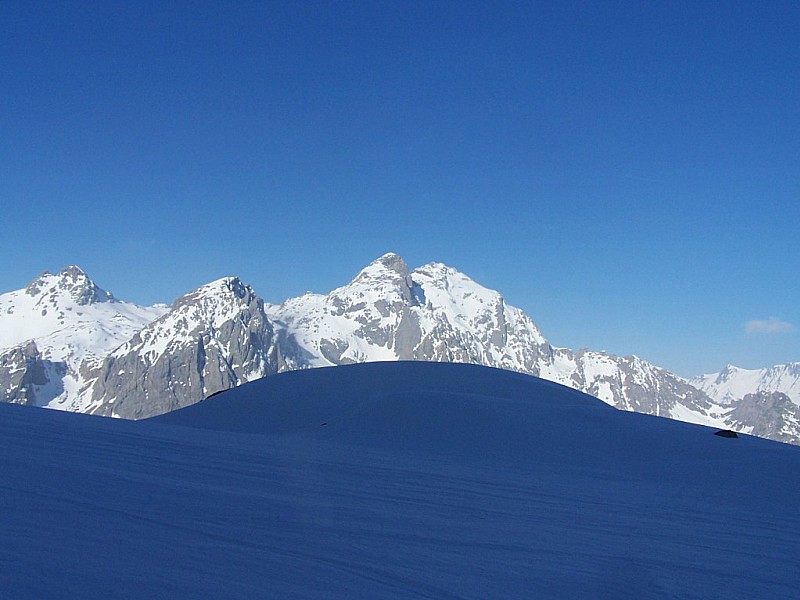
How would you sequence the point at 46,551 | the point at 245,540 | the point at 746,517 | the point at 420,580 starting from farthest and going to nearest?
the point at 746,517 < the point at 245,540 < the point at 420,580 < the point at 46,551

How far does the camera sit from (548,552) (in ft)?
15.5

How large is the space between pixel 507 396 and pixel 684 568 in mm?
13345

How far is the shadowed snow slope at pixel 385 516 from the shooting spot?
11.1 ft

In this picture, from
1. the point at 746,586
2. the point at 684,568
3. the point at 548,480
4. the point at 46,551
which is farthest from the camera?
the point at 548,480

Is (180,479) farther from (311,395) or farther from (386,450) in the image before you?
(311,395)

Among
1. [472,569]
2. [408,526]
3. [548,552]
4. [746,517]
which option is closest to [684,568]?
[548,552]

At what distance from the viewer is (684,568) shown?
4.66 metres

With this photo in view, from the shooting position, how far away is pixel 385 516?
5.26 m

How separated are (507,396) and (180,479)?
13.5 meters

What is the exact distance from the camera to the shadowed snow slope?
3370 millimetres

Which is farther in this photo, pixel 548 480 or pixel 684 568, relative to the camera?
pixel 548 480

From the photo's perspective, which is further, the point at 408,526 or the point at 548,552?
the point at 408,526

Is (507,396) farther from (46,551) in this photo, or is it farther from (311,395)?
(46,551)

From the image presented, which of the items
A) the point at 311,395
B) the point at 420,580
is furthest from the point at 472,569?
the point at 311,395
